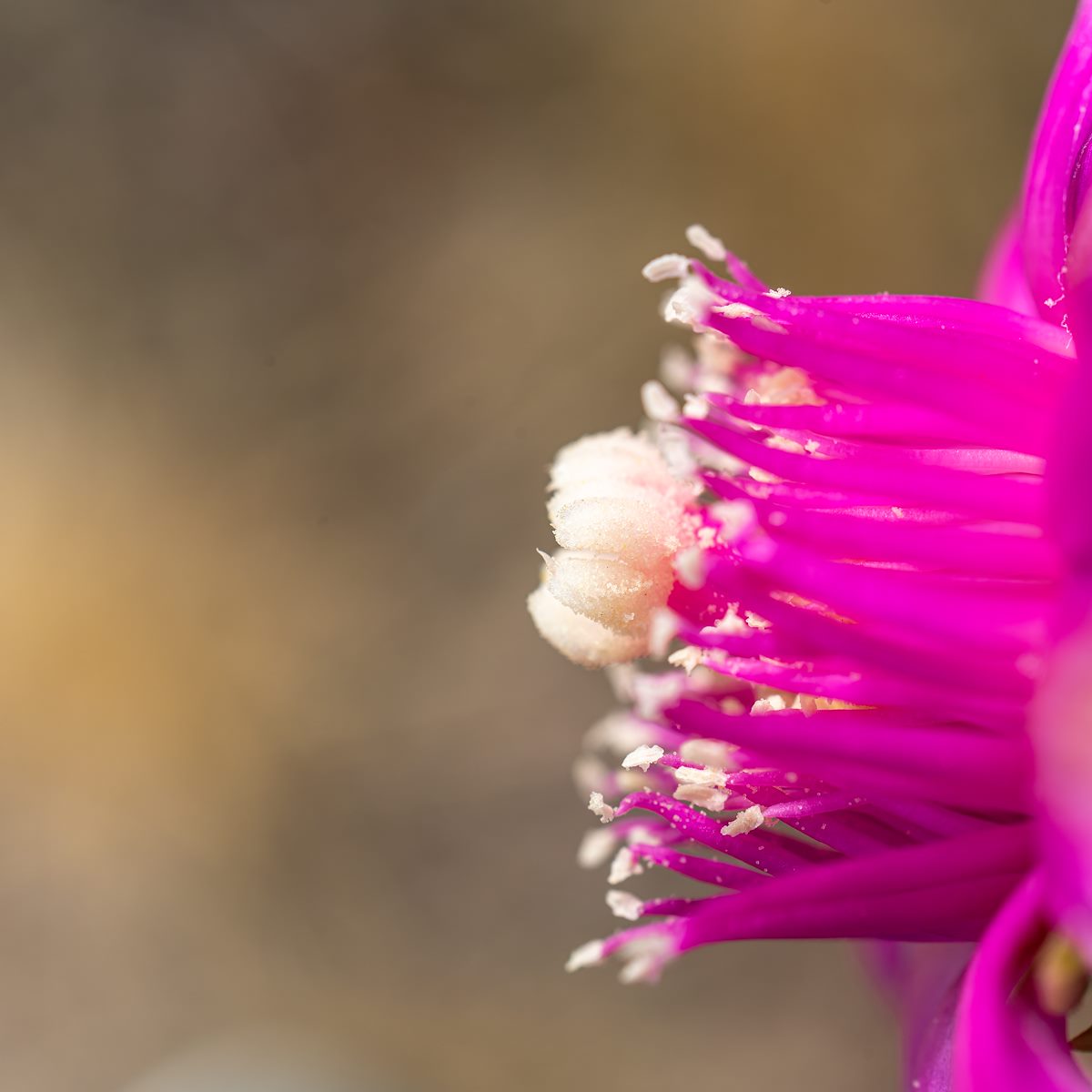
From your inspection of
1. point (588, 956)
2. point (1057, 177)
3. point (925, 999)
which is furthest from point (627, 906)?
point (1057, 177)

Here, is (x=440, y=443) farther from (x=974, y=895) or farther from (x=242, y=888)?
(x=974, y=895)

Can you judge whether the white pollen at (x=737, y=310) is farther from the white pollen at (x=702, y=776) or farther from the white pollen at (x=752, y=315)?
the white pollen at (x=702, y=776)

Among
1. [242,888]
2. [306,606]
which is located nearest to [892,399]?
[306,606]

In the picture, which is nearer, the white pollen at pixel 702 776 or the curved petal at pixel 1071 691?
the curved petal at pixel 1071 691

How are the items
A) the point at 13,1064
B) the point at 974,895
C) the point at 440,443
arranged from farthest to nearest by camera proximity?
the point at 440,443 < the point at 13,1064 < the point at 974,895

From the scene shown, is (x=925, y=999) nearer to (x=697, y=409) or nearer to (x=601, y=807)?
(x=601, y=807)

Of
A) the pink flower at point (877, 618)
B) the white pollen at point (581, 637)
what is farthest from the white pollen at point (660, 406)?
the white pollen at point (581, 637)

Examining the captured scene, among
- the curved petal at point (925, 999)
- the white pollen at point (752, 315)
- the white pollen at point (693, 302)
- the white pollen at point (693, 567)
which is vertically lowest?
the curved petal at point (925, 999)
